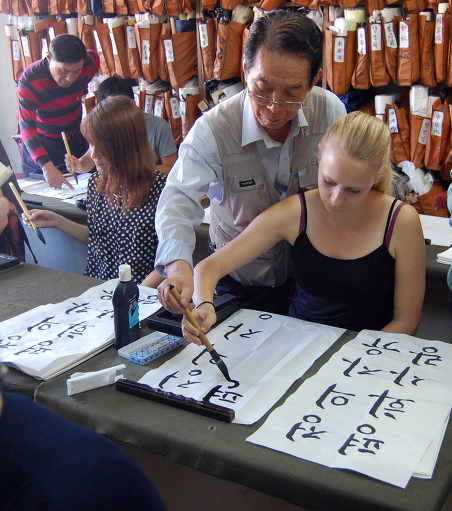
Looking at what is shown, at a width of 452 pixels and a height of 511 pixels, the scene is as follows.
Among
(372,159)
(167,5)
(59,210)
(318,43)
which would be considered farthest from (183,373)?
(167,5)

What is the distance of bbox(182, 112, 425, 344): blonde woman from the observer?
1.61 m

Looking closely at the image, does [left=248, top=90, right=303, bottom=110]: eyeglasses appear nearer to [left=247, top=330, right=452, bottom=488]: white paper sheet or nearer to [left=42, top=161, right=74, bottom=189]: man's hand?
[left=247, top=330, right=452, bottom=488]: white paper sheet

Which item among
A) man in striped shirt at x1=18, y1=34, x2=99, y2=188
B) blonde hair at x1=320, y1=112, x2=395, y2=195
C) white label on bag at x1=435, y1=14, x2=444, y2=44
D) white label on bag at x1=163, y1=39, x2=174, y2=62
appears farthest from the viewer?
white label on bag at x1=163, y1=39, x2=174, y2=62

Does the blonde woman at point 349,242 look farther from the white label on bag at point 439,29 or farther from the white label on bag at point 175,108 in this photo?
the white label on bag at point 175,108

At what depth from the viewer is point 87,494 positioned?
0.64 meters

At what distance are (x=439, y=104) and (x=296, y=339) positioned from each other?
2336mm

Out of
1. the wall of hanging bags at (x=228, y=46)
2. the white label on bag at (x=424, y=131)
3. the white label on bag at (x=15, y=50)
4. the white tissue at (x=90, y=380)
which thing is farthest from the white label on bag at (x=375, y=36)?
the white label on bag at (x=15, y=50)

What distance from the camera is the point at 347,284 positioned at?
67.5 inches

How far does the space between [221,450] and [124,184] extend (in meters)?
1.38

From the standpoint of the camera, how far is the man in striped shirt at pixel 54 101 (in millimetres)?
3676

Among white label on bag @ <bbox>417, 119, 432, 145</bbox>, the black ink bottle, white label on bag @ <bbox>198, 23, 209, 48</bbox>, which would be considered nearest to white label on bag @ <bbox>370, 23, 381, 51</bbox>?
white label on bag @ <bbox>417, 119, 432, 145</bbox>

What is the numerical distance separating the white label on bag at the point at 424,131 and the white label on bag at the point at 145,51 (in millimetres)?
2011

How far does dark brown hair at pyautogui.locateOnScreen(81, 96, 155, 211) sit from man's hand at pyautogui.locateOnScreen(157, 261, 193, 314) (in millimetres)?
729

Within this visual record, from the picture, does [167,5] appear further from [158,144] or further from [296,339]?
[296,339]
